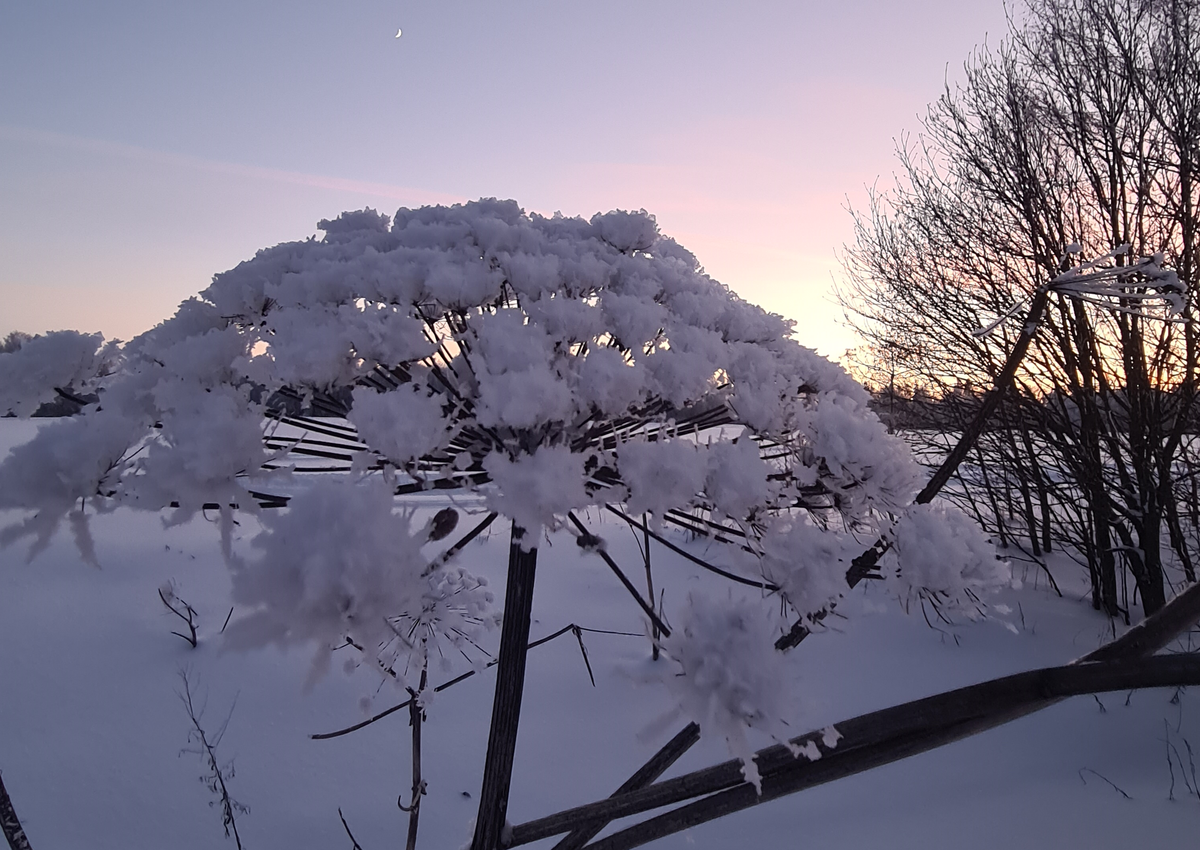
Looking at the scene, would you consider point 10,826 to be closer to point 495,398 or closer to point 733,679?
point 495,398

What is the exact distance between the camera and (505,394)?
753mm

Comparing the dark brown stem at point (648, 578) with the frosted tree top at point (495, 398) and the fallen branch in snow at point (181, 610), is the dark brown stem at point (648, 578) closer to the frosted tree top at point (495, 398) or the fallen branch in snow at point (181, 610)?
the frosted tree top at point (495, 398)

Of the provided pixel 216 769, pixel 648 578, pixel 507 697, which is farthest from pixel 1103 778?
pixel 216 769

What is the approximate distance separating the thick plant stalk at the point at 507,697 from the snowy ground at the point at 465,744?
1.41 meters

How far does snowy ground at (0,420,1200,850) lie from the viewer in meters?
3.05

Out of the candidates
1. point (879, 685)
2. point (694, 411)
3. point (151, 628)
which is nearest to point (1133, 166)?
point (879, 685)

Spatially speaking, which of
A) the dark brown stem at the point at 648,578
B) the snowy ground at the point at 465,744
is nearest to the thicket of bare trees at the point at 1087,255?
the snowy ground at the point at 465,744

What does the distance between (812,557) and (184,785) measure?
383cm

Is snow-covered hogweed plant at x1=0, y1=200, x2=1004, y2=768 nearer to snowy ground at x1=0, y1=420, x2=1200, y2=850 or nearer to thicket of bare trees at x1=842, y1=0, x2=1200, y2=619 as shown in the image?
snowy ground at x1=0, y1=420, x2=1200, y2=850

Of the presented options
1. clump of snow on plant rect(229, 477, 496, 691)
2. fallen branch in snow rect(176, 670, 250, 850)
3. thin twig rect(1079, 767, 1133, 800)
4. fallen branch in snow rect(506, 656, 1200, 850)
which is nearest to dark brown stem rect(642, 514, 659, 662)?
fallen branch in snow rect(506, 656, 1200, 850)

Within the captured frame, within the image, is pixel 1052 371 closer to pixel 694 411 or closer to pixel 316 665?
pixel 694 411

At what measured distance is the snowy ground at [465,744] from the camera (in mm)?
3053

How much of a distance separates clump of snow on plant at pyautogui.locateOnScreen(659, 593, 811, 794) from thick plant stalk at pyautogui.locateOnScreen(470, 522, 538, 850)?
0.43 metres

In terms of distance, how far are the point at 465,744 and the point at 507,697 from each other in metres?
3.13
